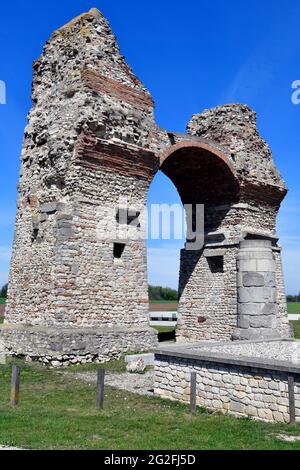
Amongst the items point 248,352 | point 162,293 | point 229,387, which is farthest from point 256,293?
point 162,293

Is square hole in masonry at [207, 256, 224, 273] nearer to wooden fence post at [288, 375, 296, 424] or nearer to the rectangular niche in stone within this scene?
the rectangular niche in stone

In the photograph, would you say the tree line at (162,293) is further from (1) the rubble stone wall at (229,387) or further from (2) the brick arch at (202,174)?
(1) the rubble stone wall at (229,387)

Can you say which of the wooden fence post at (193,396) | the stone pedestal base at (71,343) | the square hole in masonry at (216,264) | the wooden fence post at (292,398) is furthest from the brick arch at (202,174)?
the wooden fence post at (292,398)

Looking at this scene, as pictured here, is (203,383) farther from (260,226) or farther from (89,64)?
(260,226)

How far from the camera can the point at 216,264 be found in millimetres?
19062

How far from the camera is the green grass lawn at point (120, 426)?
237 inches

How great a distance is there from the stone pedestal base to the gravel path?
96 centimetres

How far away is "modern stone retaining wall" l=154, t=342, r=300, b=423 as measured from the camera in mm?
7254

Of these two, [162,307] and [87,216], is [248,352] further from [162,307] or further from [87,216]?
[162,307]

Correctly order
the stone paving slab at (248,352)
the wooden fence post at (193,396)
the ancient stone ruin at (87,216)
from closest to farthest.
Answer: the stone paving slab at (248,352) < the wooden fence post at (193,396) < the ancient stone ruin at (87,216)

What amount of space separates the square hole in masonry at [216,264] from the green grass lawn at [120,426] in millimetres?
10037

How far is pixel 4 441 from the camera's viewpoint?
5.95 meters

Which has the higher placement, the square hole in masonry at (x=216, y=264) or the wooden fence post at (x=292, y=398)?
Result: the square hole in masonry at (x=216, y=264)
